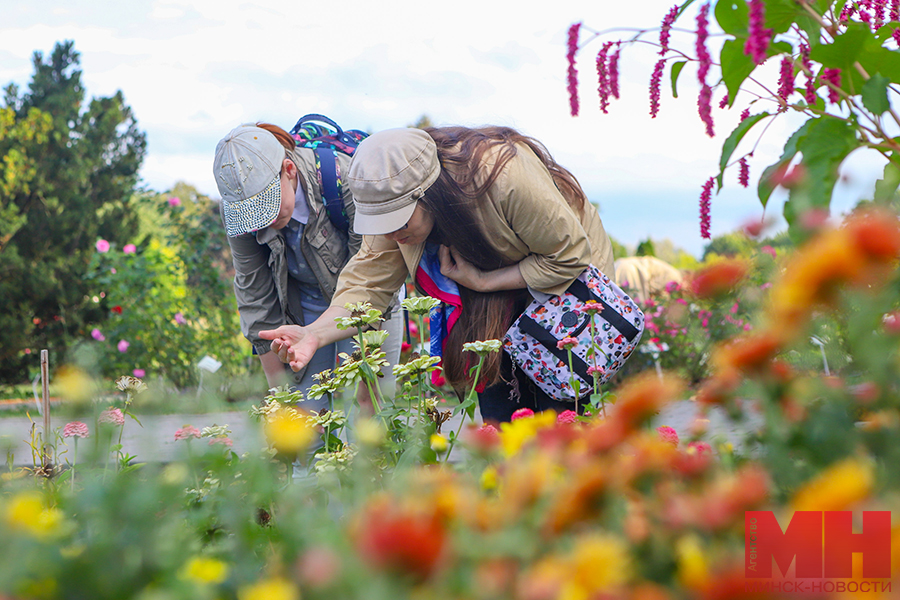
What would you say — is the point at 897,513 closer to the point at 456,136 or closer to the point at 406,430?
the point at 406,430

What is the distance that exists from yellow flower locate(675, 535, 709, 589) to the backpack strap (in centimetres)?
198

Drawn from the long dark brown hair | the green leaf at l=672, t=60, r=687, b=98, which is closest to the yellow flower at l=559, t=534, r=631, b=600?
the green leaf at l=672, t=60, r=687, b=98

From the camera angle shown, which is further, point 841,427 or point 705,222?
point 705,222

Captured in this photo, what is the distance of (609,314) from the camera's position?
1858mm

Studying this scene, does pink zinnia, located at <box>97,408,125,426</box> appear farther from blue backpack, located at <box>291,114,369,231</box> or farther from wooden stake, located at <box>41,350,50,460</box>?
blue backpack, located at <box>291,114,369,231</box>

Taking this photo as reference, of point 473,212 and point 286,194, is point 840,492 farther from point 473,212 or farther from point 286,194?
point 286,194

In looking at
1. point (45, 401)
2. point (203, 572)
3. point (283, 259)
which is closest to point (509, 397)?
point (283, 259)

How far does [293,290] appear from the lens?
2561 mm

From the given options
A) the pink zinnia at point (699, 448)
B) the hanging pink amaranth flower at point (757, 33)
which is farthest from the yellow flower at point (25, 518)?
the hanging pink amaranth flower at point (757, 33)

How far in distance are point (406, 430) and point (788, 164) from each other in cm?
87

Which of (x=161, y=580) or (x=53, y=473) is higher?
(x=161, y=580)

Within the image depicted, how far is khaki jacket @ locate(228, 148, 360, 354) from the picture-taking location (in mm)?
2320

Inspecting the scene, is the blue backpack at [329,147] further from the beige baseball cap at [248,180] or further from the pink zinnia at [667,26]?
the pink zinnia at [667,26]

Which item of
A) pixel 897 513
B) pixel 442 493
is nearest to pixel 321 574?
pixel 442 493
